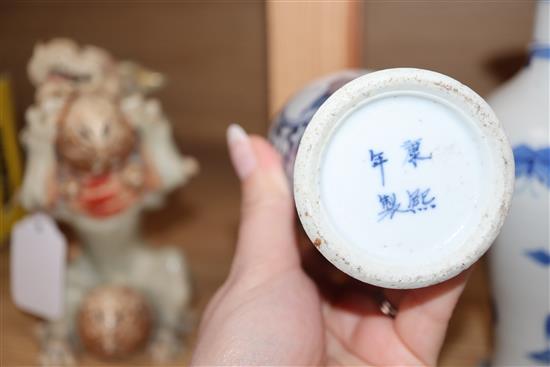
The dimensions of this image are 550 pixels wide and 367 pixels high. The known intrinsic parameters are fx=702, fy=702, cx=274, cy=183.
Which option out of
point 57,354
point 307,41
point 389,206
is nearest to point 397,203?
point 389,206

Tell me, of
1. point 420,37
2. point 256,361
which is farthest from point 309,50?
point 256,361

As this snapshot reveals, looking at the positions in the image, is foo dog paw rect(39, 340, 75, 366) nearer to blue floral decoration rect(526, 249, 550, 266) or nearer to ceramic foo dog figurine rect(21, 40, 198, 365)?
ceramic foo dog figurine rect(21, 40, 198, 365)

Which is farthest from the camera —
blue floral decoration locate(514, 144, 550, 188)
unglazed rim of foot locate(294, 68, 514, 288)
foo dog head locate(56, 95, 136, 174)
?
foo dog head locate(56, 95, 136, 174)

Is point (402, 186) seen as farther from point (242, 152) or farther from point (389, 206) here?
point (242, 152)

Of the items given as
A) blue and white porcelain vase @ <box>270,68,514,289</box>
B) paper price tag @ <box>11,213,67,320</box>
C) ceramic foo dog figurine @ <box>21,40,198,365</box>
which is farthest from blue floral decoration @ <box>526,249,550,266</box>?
paper price tag @ <box>11,213,67,320</box>

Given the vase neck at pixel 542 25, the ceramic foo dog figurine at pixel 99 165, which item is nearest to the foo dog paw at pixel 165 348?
the ceramic foo dog figurine at pixel 99 165

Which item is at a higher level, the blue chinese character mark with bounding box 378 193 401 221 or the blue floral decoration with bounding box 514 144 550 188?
the blue chinese character mark with bounding box 378 193 401 221

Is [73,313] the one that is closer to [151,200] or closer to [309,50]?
[151,200]
